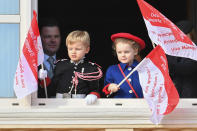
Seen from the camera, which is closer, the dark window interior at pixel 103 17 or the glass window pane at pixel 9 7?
the glass window pane at pixel 9 7

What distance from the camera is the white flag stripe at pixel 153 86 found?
6.56m

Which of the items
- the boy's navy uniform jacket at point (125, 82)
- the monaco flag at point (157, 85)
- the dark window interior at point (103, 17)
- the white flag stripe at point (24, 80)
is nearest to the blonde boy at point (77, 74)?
the boy's navy uniform jacket at point (125, 82)

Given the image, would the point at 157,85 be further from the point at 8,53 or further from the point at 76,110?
the point at 8,53

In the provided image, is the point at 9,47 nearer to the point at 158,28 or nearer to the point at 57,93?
the point at 57,93

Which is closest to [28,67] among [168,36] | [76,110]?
[76,110]

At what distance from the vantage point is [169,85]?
6.61m

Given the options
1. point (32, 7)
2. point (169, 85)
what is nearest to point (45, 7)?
point (32, 7)

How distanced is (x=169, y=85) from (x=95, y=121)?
0.83m

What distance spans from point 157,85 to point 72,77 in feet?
3.14

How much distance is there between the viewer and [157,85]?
6.62 meters

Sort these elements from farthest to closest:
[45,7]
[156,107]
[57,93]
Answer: [45,7] < [57,93] < [156,107]

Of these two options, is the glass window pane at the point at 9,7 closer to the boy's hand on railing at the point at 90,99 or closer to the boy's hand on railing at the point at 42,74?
the boy's hand on railing at the point at 42,74

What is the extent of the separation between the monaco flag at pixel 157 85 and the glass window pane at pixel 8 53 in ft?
4.21

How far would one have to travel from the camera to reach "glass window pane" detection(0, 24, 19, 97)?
268 inches
